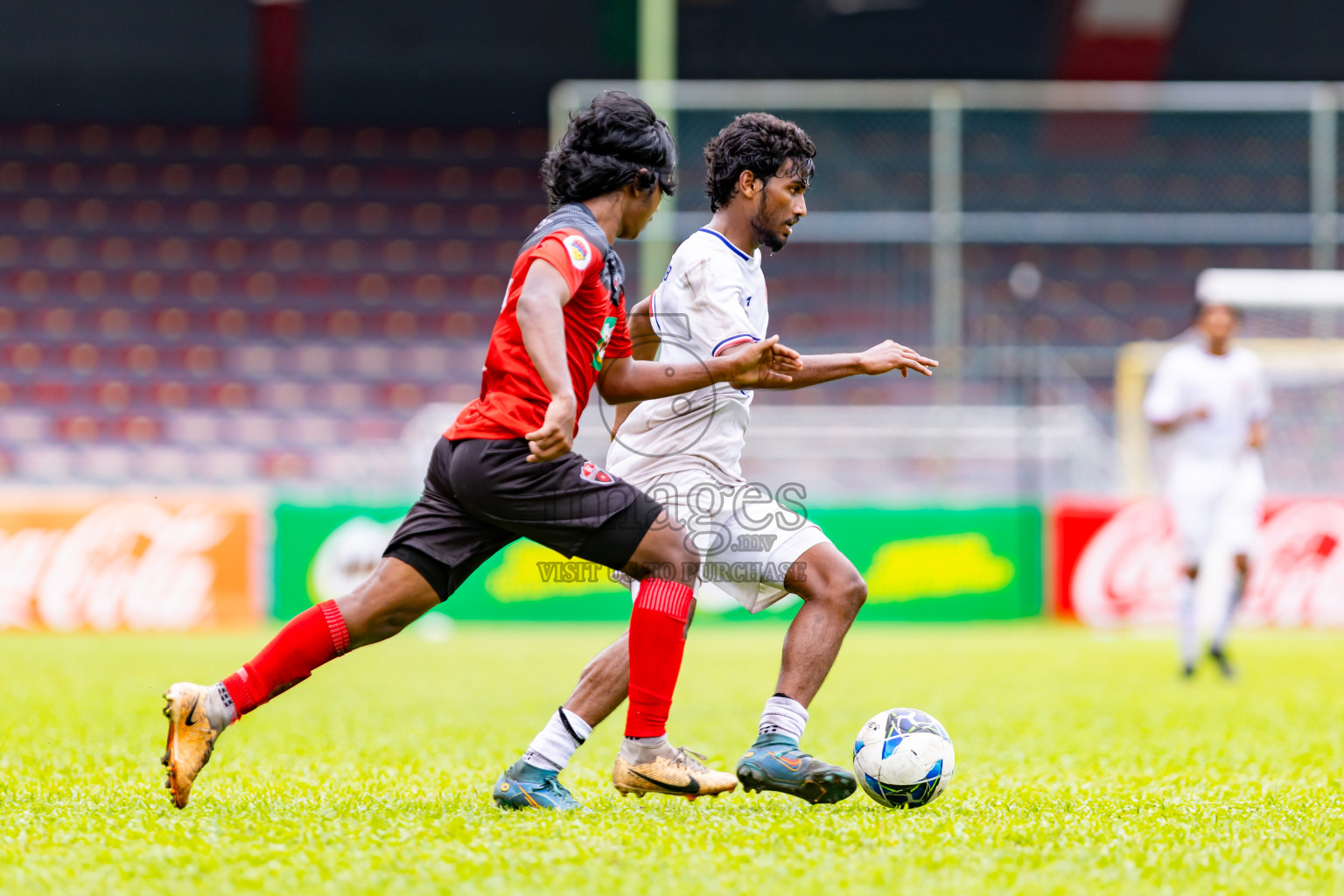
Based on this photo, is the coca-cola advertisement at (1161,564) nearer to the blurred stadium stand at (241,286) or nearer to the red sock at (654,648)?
the blurred stadium stand at (241,286)

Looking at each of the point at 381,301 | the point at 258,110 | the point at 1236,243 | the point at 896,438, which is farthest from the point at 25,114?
the point at 1236,243

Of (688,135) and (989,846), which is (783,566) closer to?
(989,846)

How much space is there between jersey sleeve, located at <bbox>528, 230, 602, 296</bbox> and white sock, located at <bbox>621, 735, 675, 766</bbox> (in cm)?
112

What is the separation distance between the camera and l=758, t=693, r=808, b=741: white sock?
12.0 feet

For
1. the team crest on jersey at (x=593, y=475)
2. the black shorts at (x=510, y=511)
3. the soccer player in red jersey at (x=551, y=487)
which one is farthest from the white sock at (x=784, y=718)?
the team crest on jersey at (x=593, y=475)

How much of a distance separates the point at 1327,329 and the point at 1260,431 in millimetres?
5913

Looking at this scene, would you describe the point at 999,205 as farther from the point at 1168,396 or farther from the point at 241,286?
the point at 241,286

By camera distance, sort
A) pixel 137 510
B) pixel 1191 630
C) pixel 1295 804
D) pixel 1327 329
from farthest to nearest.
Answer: pixel 1327 329, pixel 137 510, pixel 1191 630, pixel 1295 804

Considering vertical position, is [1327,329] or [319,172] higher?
[319,172]

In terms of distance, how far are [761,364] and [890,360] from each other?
0.34 meters

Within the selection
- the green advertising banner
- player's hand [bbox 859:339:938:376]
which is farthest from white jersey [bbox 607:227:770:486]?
the green advertising banner

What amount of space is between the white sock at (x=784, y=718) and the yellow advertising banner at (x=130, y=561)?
9574 mm

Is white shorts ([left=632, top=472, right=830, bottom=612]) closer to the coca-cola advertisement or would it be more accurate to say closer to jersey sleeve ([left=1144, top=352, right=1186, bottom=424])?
jersey sleeve ([left=1144, top=352, right=1186, bottom=424])

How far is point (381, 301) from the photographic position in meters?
18.2
